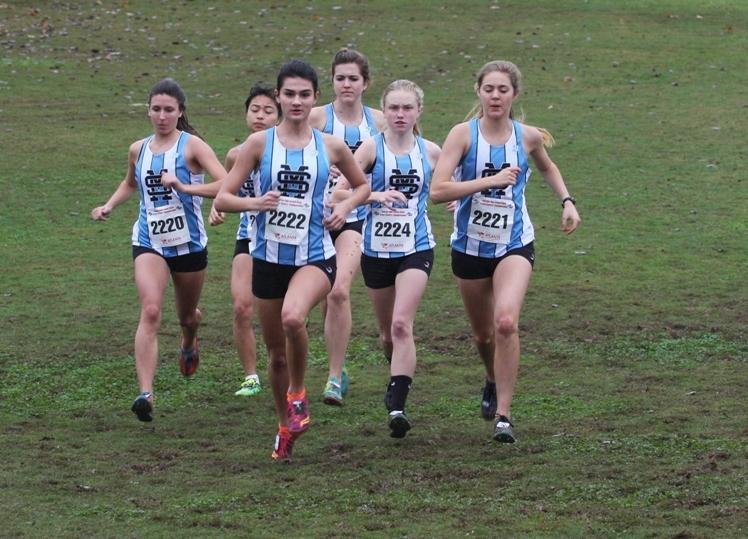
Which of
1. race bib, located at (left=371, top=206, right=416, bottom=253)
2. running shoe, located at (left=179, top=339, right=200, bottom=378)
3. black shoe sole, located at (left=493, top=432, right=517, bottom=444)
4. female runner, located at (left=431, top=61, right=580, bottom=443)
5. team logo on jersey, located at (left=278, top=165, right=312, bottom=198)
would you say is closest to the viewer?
team logo on jersey, located at (left=278, top=165, right=312, bottom=198)

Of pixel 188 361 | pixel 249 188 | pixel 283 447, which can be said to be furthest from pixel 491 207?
pixel 188 361

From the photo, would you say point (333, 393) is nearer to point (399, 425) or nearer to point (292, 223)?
point (399, 425)

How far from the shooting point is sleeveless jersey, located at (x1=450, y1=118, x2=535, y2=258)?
865 centimetres

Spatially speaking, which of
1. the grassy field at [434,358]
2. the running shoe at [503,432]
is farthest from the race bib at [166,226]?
the running shoe at [503,432]

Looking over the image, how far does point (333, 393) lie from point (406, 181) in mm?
1436

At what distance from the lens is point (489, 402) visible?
9047 millimetres

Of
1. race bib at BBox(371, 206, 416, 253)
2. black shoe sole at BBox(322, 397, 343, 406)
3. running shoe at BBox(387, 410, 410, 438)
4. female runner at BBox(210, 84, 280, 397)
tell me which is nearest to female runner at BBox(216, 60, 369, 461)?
running shoe at BBox(387, 410, 410, 438)

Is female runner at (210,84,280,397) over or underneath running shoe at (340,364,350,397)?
over

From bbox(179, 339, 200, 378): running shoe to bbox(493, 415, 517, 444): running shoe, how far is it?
2.58m

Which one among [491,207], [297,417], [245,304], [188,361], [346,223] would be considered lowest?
[188,361]

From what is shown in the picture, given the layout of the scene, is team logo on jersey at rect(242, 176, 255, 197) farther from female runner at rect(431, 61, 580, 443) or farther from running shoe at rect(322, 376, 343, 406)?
female runner at rect(431, 61, 580, 443)

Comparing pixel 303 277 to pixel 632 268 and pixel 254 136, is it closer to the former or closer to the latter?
pixel 254 136

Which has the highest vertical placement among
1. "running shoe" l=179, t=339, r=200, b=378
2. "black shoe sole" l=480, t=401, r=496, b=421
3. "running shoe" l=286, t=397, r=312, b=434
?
"running shoe" l=286, t=397, r=312, b=434

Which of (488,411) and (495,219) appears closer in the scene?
(495,219)
